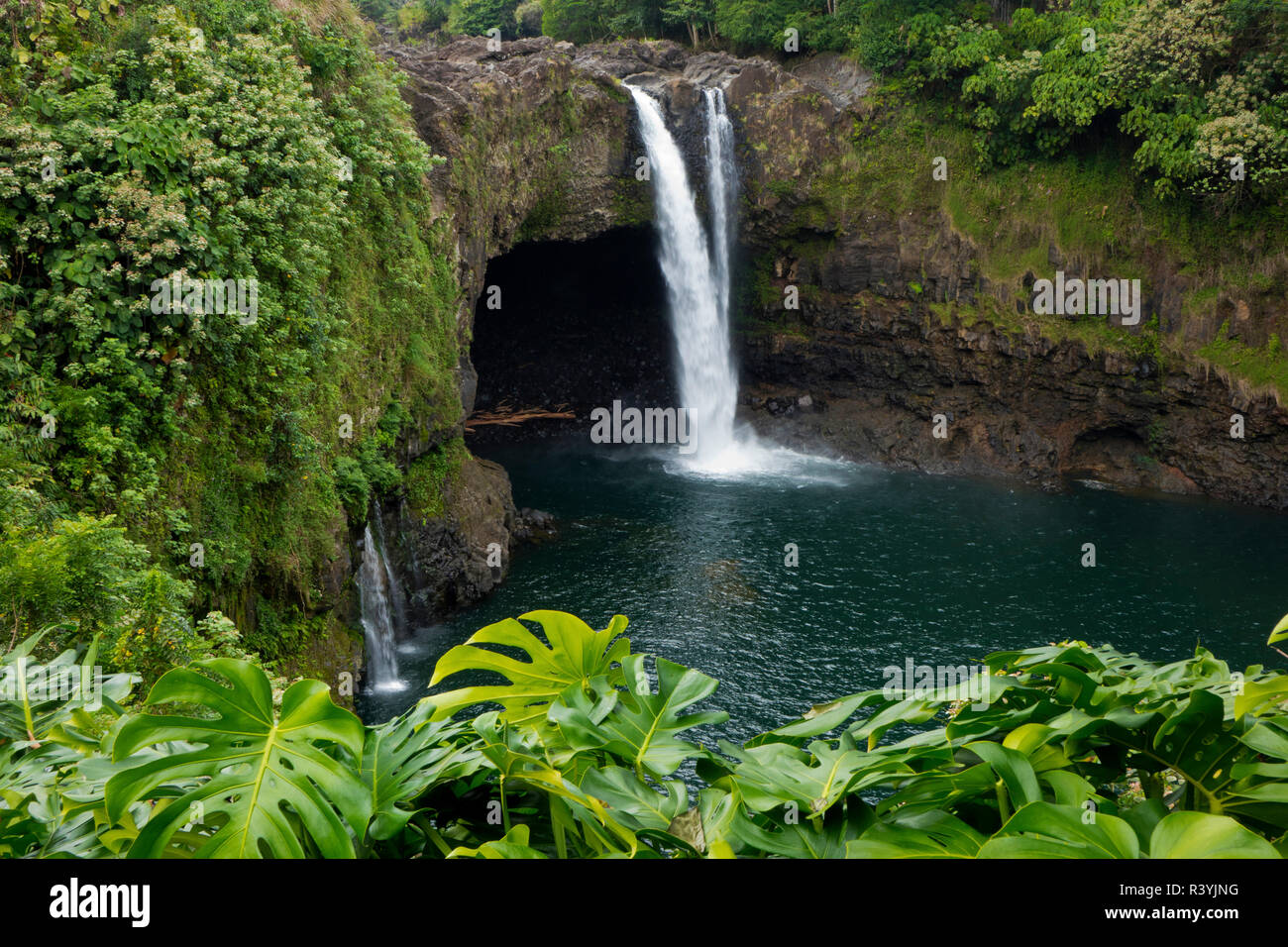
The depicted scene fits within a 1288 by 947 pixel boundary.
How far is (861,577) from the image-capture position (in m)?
17.6

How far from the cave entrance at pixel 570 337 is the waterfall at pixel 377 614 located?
1279 cm

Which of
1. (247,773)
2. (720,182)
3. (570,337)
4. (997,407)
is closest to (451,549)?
(570,337)

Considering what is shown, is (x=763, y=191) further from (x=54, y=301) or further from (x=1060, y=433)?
(x=54, y=301)

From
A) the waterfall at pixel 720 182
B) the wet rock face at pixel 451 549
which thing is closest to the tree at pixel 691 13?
the waterfall at pixel 720 182

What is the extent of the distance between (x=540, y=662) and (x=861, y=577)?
51.8ft

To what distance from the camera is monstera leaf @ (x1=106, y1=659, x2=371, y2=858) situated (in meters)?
1.69

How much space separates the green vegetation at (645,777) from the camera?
1.71 m

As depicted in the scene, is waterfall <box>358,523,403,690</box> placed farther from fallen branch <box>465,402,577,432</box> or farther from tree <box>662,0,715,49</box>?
tree <box>662,0,715,49</box>

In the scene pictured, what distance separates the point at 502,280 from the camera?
27688 millimetres

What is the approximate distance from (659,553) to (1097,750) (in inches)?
654

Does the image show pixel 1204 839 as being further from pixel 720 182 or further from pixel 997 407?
pixel 720 182

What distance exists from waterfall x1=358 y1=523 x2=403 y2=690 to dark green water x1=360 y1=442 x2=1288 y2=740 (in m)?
0.35

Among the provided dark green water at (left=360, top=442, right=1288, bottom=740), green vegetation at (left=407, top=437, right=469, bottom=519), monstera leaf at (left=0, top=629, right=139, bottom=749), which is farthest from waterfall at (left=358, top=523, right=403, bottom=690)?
monstera leaf at (left=0, top=629, right=139, bottom=749)
